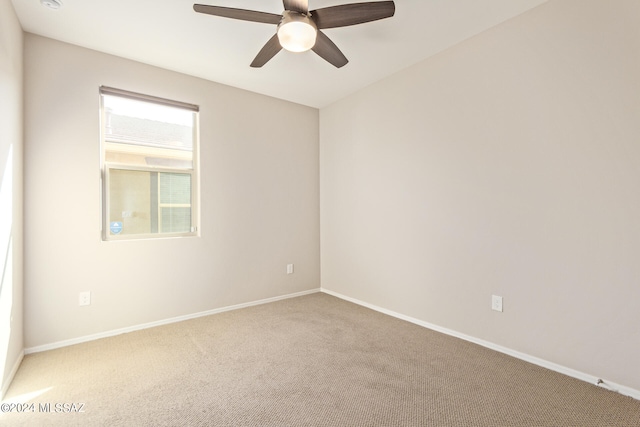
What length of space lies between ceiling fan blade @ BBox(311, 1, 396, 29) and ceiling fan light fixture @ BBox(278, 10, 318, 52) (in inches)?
2.7

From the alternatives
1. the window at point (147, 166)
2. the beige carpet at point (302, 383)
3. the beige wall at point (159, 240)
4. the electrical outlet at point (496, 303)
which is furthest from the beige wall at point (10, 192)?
the electrical outlet at point (496, 303)

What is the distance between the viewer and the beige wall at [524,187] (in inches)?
76.8

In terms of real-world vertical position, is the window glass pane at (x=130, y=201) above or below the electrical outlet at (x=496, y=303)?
above

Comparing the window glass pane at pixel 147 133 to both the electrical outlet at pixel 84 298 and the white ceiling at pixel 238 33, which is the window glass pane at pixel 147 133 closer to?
the white ceiling at pixel 238 33

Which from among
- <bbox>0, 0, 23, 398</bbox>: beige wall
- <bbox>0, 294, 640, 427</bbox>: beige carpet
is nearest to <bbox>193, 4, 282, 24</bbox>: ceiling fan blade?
<bbox>0, 0, 23, 398</bbox>: beige wall

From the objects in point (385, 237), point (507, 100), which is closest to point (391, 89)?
point (507, 100)

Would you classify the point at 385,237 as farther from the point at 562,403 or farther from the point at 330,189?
the point at 562,403

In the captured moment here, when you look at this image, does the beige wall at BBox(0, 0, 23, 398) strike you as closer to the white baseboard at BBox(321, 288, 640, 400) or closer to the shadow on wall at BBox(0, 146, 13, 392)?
the shadow on wall at BBox(0, 146, 13, 392)

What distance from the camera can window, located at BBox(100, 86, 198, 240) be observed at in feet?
9.65

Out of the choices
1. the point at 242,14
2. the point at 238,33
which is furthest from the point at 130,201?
the point at 242,14

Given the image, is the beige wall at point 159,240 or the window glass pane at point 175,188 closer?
the beige wall at point 159,240

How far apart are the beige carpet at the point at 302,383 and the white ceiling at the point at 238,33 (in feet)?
8.55

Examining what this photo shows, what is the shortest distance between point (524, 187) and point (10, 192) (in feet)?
12.1

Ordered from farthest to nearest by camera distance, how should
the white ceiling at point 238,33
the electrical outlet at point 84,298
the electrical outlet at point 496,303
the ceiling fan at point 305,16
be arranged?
Answer: 1. the electrical outlet at point 84,298
2. the electrical outlet at point 496,303
3. the white ceiling at point 238,33
4. the ceiling fan at point 305,16
